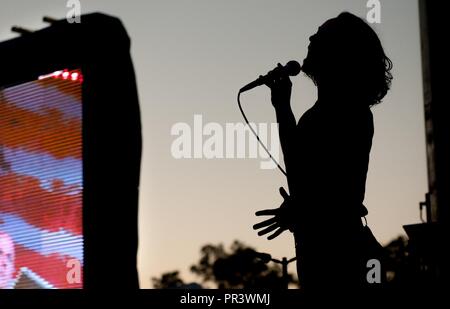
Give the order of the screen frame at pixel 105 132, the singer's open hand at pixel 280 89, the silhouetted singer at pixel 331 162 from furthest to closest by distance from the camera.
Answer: the screen frame at pixel 105 132 < the singer's open hand at pixel 280 89 < the silhouetted singer at pixel 331 162

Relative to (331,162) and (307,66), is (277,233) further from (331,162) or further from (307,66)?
(307,66)

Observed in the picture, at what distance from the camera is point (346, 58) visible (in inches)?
68.9

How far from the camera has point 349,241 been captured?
1.62 metres

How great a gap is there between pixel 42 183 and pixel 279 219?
20.2 ft

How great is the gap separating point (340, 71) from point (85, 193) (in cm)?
574

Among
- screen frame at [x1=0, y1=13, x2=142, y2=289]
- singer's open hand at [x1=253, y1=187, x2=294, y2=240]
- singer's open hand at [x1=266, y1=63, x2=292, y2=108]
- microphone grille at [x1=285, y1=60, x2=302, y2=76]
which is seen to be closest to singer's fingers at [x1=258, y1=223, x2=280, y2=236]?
singer's open hand at [x1=253, y1=187, x2=294, y2=240]

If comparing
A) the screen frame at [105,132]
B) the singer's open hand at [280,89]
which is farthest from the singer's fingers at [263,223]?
the screen frame at [105,132]

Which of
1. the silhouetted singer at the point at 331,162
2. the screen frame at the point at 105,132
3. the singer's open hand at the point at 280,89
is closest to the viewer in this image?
the silhouetted singer at the point at 331,162

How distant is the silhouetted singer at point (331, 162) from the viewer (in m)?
1.61

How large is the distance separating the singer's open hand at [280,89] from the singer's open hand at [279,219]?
0.60ft

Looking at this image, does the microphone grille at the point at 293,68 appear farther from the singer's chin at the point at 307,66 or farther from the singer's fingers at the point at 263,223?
the singer's fingers at the point at 263,223

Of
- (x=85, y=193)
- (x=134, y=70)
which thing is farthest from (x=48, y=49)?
(x=85, y=193)

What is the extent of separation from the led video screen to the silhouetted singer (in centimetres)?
555

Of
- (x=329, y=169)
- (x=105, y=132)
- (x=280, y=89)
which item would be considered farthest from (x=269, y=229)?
(x=105, y=132)
